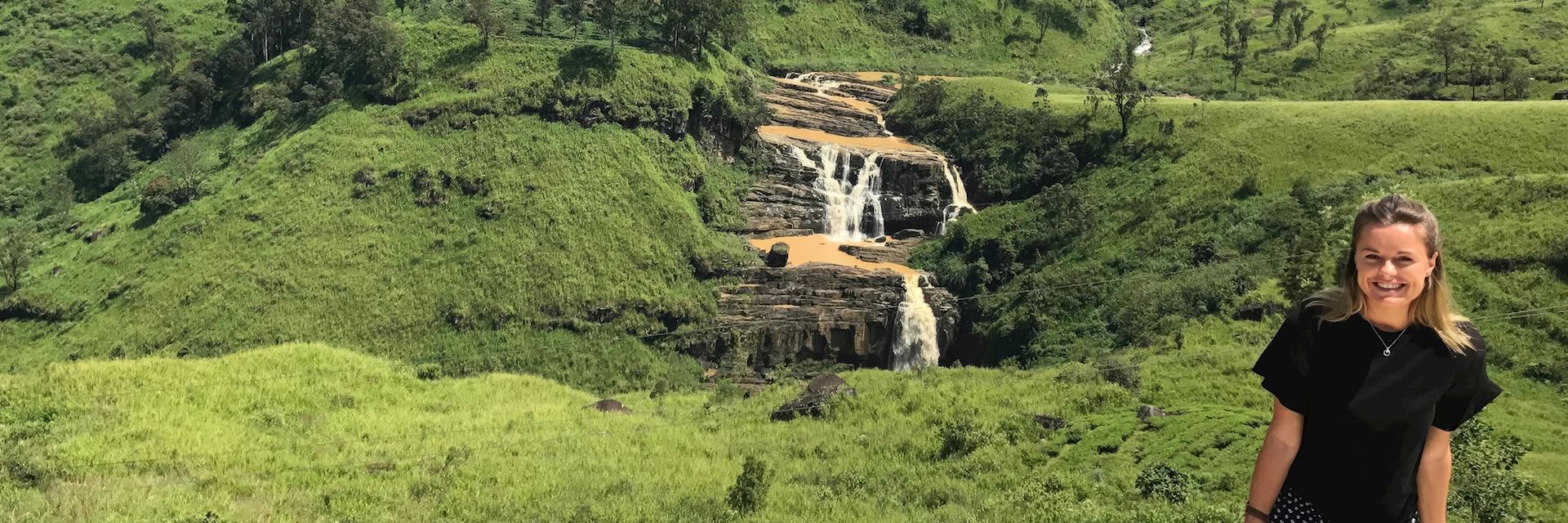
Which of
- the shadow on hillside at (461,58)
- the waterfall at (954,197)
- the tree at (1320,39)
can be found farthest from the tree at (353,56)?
the tree at (1320,39)

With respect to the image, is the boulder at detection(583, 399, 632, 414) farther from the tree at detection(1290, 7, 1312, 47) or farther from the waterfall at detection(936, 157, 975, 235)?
the tree at detection(1290, 7, 1312, 47)

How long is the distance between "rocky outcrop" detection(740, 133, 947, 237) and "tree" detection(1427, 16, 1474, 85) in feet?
147

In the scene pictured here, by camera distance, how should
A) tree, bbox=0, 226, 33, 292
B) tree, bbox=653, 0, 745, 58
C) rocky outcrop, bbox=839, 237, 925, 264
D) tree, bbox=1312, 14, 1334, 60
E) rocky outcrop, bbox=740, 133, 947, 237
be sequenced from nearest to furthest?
tree, bbox=0, 226, 33, 292 → rocky outcrop, bbox=839, 237, 925, 264 → rocky outcrop, bbox=740, 133, 947, 237 → tree, bbox=653, 0, 745, 58 → tree, bbox=1312, 14, 1334, 60

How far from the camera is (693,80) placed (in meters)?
68.6

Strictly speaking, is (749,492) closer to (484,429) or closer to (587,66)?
(484,429)

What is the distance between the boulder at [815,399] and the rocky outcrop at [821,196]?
25.5m

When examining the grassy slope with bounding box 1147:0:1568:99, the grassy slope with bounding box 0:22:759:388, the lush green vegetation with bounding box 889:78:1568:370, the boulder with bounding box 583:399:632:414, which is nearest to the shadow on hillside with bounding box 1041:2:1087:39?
the grassy slope with bounding box 1147:0:1568:99

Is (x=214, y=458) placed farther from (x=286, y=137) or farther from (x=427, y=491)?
(x=286, y=137)

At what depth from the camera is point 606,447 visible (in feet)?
93.1

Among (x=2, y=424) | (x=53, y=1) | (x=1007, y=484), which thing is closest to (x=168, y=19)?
(x=53, y=1)

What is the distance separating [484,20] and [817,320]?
3719 centimetres

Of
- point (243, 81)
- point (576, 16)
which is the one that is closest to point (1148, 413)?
point (576, 16)

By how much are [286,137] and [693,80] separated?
99.4 ft

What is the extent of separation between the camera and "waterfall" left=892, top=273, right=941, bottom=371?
51.3 meters
